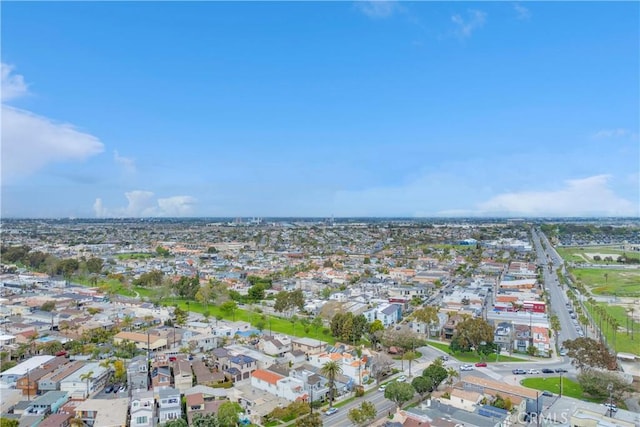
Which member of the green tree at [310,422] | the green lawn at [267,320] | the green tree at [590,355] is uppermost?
the green tree at [590,355]

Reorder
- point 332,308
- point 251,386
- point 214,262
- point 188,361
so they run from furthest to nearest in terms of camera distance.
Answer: point 214,262, point 332,308, point 188,361, point 251,386

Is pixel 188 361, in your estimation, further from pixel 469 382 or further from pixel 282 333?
pixel 469 382

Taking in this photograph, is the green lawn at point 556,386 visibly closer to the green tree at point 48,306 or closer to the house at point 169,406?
the house at point 169,406

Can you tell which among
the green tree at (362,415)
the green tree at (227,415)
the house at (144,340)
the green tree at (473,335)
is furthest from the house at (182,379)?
the green tree at (473,335)

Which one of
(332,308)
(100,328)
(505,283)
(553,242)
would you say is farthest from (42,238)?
(553,242)

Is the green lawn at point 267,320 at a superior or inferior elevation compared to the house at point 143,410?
inferior

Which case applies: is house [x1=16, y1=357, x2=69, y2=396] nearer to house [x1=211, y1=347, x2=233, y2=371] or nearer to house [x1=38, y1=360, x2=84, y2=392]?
house [x1=38, y1=360, x2=84, y2=392]

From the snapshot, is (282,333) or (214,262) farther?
(214,262)
